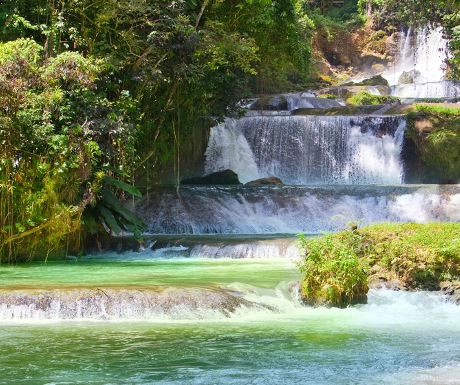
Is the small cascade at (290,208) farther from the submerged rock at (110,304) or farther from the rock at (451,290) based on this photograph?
the submerged rock at (110,304)

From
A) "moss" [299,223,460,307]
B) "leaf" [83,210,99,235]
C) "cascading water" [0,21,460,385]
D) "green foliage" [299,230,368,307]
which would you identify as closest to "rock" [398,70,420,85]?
"cascading water" [0,21,460,385]

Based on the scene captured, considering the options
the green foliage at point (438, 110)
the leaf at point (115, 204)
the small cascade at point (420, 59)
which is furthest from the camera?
the small cascade at point (420, 59)

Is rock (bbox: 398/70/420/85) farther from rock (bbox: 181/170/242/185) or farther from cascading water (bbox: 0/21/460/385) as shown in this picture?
cascading water (bbox: 0/21/460/385)

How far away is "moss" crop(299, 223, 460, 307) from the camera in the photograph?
1007cm

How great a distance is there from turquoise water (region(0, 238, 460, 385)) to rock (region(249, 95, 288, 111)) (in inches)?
724

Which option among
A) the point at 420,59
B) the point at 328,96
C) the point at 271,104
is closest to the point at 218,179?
the point at 271,104

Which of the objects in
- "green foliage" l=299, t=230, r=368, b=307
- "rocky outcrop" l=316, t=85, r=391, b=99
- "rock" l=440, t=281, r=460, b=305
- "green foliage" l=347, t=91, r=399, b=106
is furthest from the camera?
"rocky outcrop" l=316, t=85, r=391, b=99

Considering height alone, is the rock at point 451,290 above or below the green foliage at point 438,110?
below

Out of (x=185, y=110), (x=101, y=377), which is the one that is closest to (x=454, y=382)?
(x=101, y=377)

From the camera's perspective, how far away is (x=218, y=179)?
2427 cm

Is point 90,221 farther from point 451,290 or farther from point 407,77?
point 407,77

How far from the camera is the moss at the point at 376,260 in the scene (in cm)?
1007

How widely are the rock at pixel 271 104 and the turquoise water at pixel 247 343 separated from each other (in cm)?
1838

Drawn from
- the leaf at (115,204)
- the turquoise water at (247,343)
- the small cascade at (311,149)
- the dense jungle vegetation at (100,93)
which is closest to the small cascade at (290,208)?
the dense jungle vegetation at (100,93)
